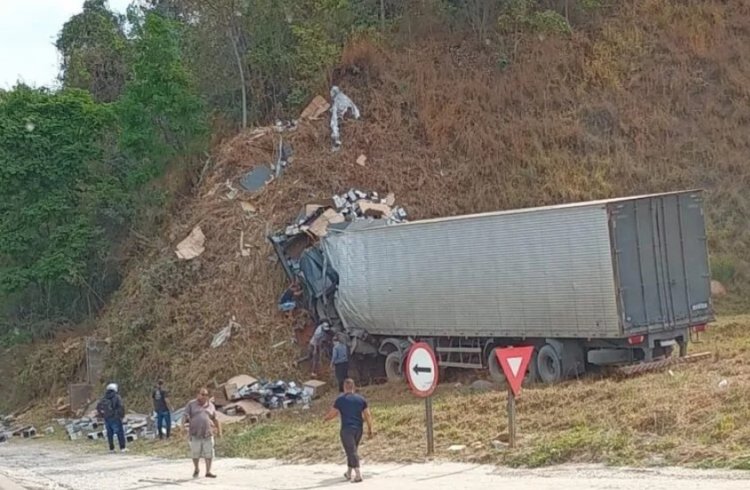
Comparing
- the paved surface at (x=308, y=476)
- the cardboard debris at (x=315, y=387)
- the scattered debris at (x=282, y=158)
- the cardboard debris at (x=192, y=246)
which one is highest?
the scattered debris at (x=282, y=158)

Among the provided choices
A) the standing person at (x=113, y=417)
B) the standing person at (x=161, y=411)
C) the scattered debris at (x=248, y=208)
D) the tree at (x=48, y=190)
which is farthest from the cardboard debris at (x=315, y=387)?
the tree at (x=48, y=190)

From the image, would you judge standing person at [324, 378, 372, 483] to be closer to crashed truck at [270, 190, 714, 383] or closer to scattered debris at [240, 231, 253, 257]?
crashed truck at [270, 190, 714, 383]

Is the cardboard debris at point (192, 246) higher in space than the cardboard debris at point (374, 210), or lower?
lower

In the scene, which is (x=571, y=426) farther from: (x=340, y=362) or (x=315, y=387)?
(x=315, y=387)

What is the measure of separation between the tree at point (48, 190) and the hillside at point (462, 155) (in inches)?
98.8

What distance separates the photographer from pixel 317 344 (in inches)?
1111

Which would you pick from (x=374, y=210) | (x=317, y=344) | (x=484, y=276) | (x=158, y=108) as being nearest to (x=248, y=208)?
(x=374, y=210)

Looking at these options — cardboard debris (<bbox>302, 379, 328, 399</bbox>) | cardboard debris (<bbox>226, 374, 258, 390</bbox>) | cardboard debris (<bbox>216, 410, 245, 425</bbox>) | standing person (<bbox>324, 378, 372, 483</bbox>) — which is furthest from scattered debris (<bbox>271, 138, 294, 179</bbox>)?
standing person (<bbox>324, 378, 372, 483</bbox>)

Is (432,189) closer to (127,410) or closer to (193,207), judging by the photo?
(193,207)

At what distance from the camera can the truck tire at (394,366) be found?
26.1m

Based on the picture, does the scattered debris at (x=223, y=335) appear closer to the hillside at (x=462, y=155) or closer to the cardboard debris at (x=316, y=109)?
the hillside at (x=462, y=155)

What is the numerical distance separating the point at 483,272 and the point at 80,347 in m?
19.2

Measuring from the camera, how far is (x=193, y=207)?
3647 cm

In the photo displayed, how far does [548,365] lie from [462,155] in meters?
17.9
